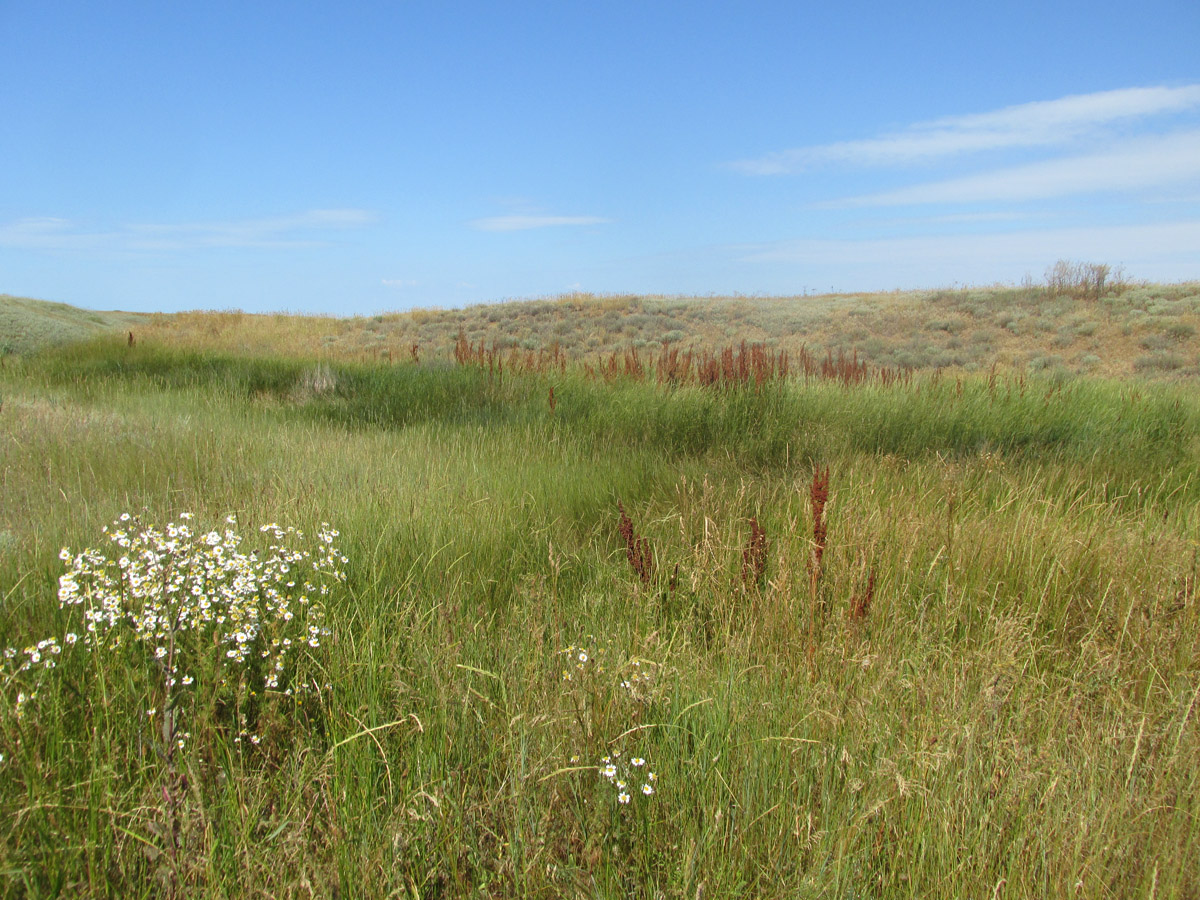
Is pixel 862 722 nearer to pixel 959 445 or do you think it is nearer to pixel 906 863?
pixel 906 863

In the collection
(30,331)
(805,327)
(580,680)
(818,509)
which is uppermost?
(805,327)

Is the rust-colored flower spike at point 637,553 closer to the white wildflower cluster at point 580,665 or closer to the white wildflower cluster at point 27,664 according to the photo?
the white wildflower cluster at point 580,665

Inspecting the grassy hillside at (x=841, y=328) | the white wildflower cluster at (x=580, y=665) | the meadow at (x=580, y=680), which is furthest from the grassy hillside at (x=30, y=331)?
the white wildflower cluster at (x=580, y=665)

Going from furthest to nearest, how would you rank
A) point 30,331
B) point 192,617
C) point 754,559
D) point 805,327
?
point 805,327 < point 30,331 < point 754,559 < point 192,617

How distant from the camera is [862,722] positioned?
188 cm

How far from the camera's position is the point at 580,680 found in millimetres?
1918

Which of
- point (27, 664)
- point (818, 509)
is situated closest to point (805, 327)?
point (818, 509)

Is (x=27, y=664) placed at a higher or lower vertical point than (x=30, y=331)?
lower

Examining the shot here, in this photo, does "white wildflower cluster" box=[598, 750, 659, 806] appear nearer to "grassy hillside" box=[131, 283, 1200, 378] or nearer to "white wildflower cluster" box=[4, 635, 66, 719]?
"white wildflower cluster" box=[4, 635, 66, 719]

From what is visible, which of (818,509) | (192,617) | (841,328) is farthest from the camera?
(841,328)

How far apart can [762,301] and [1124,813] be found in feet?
102

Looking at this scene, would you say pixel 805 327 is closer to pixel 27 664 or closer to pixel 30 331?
pixel 30 331

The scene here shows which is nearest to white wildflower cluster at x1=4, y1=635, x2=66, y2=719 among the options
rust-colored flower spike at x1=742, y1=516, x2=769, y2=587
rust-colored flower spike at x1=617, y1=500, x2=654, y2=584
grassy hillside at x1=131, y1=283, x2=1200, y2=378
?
rust-colored flower spike at x1=617, y1=500, x2=654, y2=584

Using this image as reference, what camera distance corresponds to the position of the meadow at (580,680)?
5.03ft
